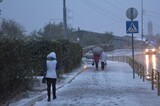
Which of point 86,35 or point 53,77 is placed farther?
point 86,35

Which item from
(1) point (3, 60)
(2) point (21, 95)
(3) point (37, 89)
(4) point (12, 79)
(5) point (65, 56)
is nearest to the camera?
(1) point (3, 60)

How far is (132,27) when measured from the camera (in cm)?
2623

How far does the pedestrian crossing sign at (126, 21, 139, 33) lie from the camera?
26.1 meters

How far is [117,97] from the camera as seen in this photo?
17094mm

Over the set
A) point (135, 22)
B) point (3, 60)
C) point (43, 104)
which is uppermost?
point (135, 22)

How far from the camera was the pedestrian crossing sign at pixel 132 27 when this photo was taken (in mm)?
26141

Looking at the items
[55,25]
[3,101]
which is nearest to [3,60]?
[3,101]

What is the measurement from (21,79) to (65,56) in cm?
1421

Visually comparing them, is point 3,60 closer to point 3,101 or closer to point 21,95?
point 3,101

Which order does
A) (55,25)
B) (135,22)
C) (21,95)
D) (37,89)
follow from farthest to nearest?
(55,25), (135,22), (37,89), (21,95)

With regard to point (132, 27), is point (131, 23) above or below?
above

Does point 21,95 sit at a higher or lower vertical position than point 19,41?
lower

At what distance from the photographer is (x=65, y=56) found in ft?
102

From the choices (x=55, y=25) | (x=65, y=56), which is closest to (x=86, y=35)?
(x=55, y=25)
